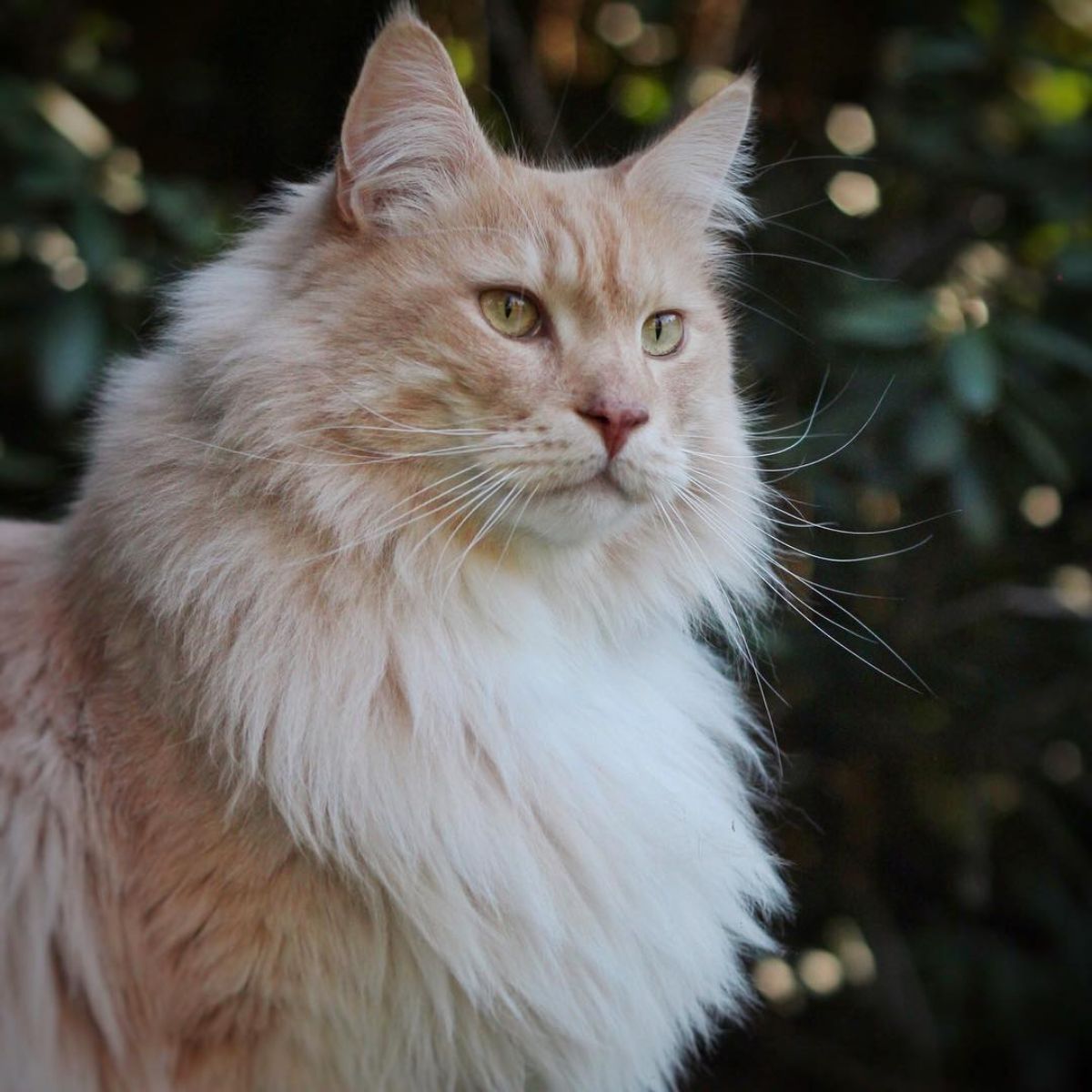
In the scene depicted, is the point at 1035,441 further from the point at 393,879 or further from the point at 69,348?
the point at 69,348

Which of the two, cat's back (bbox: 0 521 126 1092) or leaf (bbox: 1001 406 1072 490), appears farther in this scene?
leaf (bbox: 1001 406 1072 490)

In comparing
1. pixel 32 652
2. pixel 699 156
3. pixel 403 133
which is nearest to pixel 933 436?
pixel 699 156

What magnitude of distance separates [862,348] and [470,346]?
1064mm

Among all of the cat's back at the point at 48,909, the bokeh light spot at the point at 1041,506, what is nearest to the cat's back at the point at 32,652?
the cat's back at the point at 48,909

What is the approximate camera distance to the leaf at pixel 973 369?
85.3 inches

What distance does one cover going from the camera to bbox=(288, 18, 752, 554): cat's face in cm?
149

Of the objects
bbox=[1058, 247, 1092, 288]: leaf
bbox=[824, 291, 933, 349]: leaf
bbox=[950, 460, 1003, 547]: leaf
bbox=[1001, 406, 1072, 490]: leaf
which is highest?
bbox=[1058, 247, 1092, 288]: leaf

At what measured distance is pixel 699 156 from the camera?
1.85 m

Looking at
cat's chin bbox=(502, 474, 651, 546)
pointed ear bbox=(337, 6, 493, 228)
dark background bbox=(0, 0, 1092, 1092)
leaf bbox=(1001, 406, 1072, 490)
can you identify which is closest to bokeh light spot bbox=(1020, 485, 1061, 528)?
dark background bbox=(0, 0, 1092, 1092)

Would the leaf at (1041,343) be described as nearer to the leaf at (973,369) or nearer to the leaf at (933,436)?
the leaf at (973,369)

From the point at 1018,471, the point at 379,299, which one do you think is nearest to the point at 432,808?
the point at 379,299

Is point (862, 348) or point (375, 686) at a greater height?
point (862, 348)

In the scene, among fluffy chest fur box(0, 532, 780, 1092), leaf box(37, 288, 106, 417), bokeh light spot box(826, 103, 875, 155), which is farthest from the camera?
bokeh light spot box(826, 103, 875, 155)

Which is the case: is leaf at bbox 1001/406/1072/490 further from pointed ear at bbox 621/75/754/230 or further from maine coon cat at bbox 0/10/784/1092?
maine coon cat at bbox 0/10/784/1092
